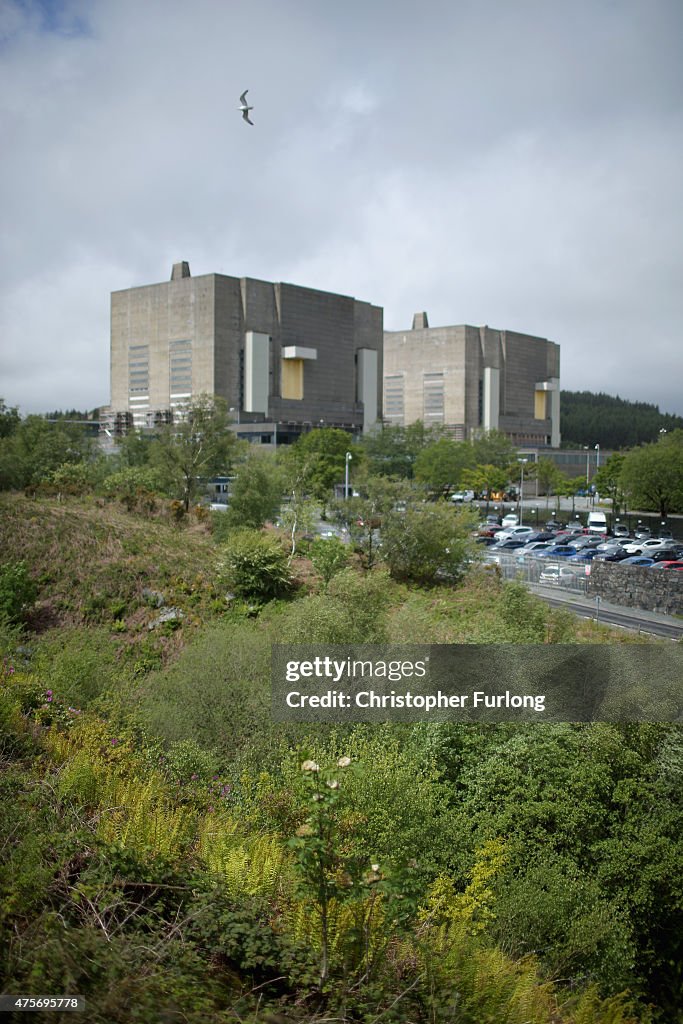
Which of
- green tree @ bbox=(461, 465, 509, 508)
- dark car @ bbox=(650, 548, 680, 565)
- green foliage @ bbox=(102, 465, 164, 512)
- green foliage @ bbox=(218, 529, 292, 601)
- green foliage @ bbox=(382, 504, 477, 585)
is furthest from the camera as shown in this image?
green tree @ bbox=(461, 465, 509, 508)

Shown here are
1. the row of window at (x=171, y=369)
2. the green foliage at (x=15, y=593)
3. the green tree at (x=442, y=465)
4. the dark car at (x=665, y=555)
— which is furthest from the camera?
the row of window at (x=171, y=369)

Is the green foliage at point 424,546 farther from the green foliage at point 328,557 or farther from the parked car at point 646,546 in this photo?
the parked car at point 646,546

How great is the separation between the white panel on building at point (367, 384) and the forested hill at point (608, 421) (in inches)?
1254

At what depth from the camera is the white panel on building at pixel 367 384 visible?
92438mm

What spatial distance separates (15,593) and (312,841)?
535 inches

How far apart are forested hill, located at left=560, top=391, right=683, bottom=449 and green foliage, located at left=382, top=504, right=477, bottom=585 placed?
77709 mm

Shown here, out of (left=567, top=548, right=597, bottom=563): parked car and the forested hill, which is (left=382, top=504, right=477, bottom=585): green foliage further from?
the forested hill

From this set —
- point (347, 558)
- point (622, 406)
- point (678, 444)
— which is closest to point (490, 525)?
point (678, 444)

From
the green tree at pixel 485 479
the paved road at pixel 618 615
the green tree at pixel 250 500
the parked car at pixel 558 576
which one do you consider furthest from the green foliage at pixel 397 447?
the green tree at pixel 250 500

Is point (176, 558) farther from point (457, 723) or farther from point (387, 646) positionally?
point (457, 723)

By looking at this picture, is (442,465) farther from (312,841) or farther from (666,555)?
(312,841)

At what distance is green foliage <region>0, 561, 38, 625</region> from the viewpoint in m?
17.1

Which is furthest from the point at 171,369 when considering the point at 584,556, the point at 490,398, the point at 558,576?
the point at 558,576

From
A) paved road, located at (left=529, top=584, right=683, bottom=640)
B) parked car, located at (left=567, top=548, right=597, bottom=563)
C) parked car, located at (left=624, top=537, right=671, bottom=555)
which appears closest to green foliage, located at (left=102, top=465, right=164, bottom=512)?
paved road, located at (left=529, top=584, right=683, bottom=640)
